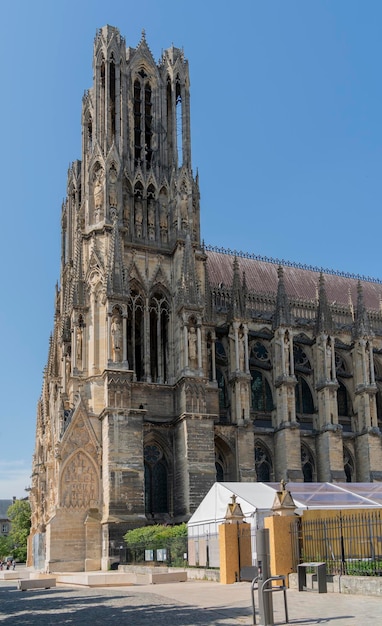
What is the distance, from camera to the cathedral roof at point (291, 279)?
48.5m

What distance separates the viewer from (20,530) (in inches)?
3002

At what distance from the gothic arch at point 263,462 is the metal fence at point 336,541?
21364 mm

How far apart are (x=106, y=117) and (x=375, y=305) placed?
938 inches

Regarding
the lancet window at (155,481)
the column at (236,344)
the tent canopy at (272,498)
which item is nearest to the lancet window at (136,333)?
the lancet window at (155,481)

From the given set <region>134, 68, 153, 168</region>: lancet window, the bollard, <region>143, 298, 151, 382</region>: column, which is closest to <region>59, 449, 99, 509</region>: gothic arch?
<region>143, 298, 151, 382</region>: column

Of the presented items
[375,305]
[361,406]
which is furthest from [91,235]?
[375,305]

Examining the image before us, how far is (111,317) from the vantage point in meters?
36.3

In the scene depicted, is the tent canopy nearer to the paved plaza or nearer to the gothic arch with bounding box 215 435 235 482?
the paved plaza

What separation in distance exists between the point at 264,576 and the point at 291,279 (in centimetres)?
4032

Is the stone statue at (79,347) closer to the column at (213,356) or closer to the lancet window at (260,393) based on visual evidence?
the column at (213,356)

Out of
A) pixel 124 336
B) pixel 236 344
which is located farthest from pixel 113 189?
pixel 236 344

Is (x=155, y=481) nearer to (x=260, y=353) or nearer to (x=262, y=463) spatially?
(x=262, y=463)

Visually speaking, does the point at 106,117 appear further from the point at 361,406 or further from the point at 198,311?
the point at 361,406

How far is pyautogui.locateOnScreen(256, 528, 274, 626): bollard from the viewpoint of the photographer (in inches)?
470
